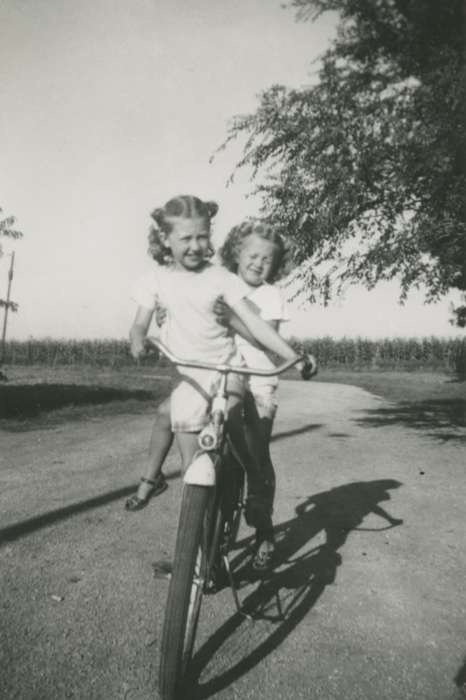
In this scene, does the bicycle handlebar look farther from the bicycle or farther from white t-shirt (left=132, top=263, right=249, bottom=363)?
white t-shirt (left=132, top=263, right=249, bottom=363)

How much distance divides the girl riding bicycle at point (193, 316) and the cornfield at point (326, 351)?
176 feet

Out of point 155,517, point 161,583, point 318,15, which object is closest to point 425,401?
point 318,15

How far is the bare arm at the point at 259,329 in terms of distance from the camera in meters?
2.85

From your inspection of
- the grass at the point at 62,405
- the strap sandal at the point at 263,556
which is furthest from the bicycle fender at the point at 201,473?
the grass at the point at 62,405

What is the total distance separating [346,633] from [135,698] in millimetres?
1122

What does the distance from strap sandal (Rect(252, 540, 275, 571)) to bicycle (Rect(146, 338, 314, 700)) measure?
662mm

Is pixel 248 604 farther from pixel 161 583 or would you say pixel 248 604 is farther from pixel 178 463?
pixel 178 463

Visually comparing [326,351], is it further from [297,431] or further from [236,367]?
[236,367]

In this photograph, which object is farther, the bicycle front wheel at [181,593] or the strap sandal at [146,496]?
the strap sandal at [146,496]

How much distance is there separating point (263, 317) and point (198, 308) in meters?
0.72

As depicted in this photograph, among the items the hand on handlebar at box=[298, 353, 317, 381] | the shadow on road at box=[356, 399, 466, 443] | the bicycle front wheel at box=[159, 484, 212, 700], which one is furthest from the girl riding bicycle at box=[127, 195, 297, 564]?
the shadow on road at box=[356, 399, 466, 443]

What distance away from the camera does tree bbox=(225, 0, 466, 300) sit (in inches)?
359

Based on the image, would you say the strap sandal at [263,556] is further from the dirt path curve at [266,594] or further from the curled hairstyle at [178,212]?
the curled hairstyle at [178,212]

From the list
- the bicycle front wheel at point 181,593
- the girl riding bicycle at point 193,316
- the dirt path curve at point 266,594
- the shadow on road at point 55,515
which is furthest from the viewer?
the shadow on road at point 55,515
